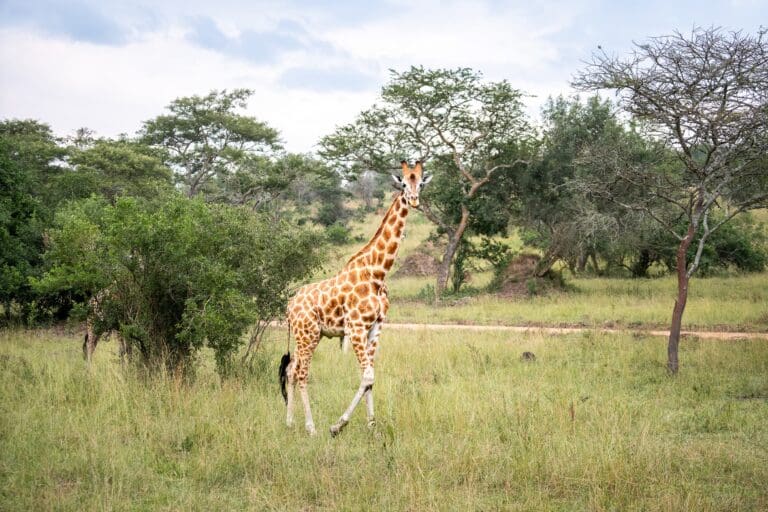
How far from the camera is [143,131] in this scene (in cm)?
3294

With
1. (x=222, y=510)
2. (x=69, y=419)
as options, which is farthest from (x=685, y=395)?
(x=69, y=419)

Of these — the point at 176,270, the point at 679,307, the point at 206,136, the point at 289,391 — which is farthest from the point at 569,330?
the point at 206,136

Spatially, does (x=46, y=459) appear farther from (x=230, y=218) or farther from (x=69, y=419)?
(x=230, y=218)

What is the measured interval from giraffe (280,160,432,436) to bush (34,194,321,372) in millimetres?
1410

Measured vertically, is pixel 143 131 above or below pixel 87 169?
above

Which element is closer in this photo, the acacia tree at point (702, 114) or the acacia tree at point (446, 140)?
the acacia tree at point (702, 114)

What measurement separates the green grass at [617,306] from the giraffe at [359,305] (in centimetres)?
1082

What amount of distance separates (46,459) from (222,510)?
217cm

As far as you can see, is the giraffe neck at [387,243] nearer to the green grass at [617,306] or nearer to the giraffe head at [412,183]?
the giraffe head at [412,183]

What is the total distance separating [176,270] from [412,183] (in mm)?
3945

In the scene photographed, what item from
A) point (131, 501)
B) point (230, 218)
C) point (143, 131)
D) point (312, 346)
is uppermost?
point (143, 131)

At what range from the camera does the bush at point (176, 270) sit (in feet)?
31.3

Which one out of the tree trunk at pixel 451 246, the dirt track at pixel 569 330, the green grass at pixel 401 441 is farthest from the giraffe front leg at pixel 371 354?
the tree trunk at pixel 451 246

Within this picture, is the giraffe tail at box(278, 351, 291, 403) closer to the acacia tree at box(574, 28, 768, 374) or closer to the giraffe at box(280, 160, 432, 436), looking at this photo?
the giraffe at box(280, 160, 432, 436)
